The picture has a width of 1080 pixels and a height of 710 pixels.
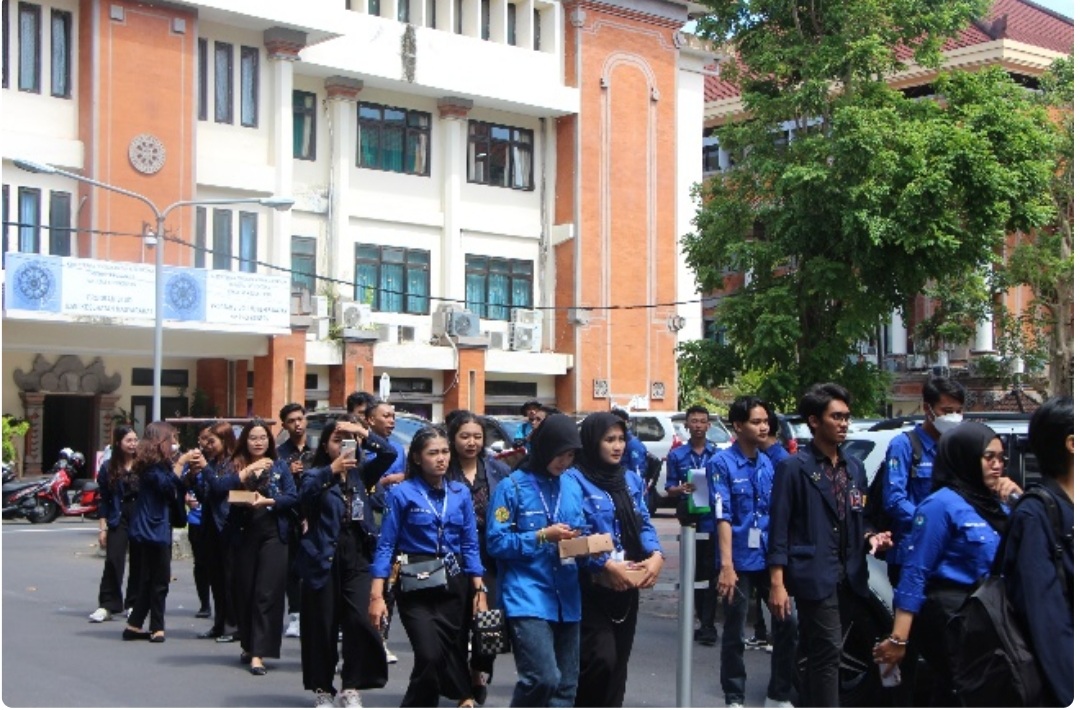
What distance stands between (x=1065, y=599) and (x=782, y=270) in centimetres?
1529

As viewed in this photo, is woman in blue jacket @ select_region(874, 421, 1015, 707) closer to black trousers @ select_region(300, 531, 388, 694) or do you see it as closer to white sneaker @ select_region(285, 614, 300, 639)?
black trousers @ select_region(300, 531, 388, 694)

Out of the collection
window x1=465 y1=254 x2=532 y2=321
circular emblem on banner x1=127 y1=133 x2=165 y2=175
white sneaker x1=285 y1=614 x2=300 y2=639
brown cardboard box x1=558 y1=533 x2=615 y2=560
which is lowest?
white sneaker x1=285 y1=614 x2=300 y2=639

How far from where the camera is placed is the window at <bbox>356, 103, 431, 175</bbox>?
128ft

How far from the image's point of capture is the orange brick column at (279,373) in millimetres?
35312

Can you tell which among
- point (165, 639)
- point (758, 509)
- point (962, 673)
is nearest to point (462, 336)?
point (165, 639)

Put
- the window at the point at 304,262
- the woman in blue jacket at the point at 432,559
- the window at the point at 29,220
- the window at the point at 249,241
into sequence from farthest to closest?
the window at the point at 304,262, the window at the point at 249,241, the window at the point at 29,220, the woman in blue jacket at the point at 432,559

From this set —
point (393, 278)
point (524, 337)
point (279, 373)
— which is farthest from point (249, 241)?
point (524, 337)

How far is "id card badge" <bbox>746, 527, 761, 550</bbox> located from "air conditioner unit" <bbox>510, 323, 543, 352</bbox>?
100ft

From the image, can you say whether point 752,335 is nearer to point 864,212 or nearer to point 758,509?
point 864,212

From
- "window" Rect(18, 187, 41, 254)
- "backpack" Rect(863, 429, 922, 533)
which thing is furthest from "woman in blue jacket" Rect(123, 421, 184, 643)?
"window" Rect(18, 187, 41, 254)

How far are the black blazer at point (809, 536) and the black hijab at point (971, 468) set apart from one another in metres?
1.74

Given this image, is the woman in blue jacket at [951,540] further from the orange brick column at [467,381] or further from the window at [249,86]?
the orange brick column at [467,381]

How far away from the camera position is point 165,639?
13141 mm

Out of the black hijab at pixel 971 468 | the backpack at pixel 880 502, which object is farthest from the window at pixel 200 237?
the black hijab at pixel 971 468
